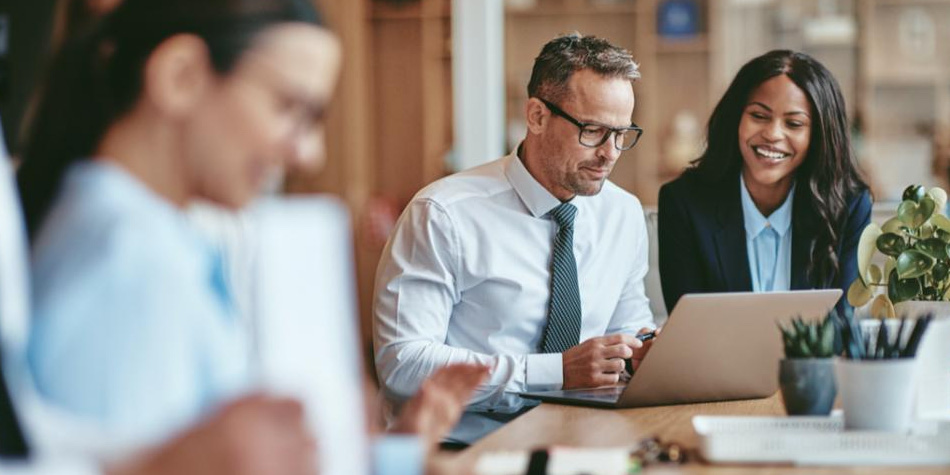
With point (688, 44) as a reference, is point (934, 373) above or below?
below

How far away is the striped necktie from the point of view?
221 cm

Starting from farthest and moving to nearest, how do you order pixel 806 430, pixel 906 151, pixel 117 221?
pixel 906 151 → pixel 806 430 → pixel 117 221

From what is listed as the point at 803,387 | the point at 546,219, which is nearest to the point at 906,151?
the point at 546,219

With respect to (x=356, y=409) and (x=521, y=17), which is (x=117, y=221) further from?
(x=521, y=17)

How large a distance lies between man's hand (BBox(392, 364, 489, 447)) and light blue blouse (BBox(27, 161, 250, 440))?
1.43 ft

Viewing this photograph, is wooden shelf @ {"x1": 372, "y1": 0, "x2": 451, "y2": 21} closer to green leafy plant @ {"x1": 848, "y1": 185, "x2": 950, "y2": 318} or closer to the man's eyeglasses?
the man's eyeglasses

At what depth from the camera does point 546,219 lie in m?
2.29

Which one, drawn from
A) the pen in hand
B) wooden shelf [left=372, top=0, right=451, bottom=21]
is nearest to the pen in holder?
the pen in hand

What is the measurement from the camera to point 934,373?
151 centimetres

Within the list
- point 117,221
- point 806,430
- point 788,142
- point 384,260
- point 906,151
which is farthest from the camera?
point 906,151

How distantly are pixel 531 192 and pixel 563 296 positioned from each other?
0.73 feet

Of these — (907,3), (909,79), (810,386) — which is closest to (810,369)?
(810,386)

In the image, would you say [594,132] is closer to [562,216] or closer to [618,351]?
[562,216]

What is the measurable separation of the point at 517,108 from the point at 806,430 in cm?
558
